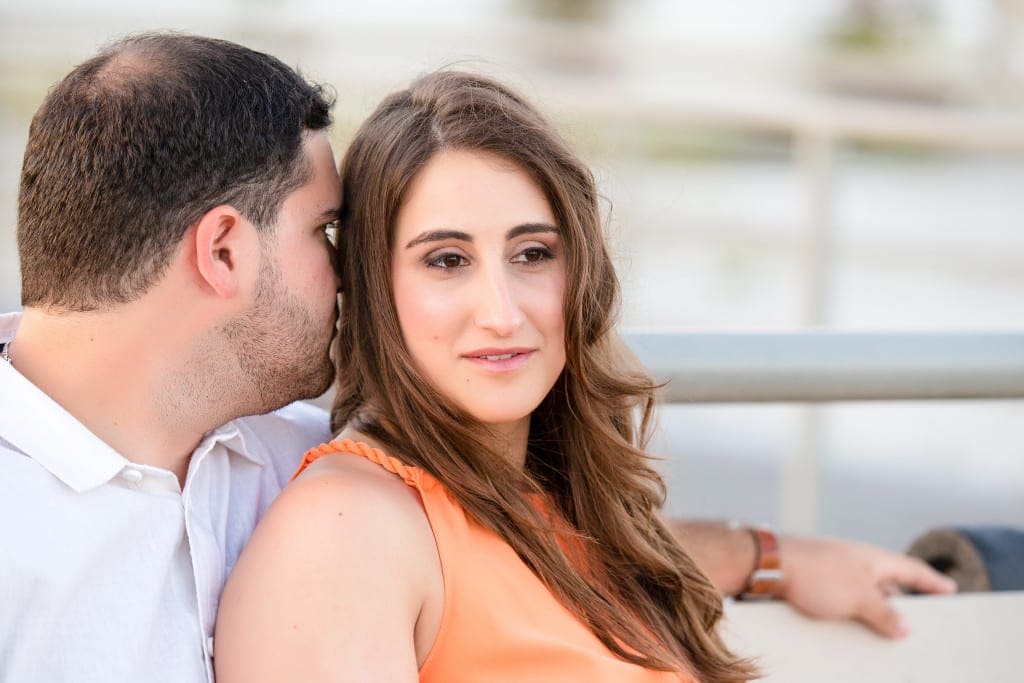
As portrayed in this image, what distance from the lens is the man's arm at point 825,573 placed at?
2070 millimetres

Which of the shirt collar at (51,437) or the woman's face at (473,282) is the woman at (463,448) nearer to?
the woman's face at (473,282)

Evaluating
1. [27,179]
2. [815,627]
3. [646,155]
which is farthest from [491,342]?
[646,155]

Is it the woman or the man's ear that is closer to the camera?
the woman

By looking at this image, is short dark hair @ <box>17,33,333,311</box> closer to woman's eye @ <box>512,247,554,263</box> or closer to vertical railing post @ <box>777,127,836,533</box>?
woman's eye @ <box>512,247,554,263</box>

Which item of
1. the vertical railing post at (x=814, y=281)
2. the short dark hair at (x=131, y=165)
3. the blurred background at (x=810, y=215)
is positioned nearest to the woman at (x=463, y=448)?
the short dark hair at (x=131, y=165)

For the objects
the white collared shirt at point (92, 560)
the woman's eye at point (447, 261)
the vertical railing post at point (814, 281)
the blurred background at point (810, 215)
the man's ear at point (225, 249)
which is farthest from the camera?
the blurred background at point (810, 215)

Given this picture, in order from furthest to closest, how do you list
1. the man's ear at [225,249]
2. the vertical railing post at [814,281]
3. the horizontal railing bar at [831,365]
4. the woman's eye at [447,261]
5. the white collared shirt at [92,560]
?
the vertical railing post at [814,281] → the horizontal railing bar at [831,365] → the woman's eye at [447,261] → the man's ear at [225,249] → the white collared shirt at [92,560]

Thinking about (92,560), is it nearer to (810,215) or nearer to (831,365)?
(831,365)

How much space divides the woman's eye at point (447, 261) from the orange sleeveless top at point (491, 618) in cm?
26

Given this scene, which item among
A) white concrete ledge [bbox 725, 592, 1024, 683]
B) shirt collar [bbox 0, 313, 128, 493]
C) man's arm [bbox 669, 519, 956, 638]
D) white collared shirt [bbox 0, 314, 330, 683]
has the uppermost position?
shirt collar [bbox 0, 313, 128, 493]

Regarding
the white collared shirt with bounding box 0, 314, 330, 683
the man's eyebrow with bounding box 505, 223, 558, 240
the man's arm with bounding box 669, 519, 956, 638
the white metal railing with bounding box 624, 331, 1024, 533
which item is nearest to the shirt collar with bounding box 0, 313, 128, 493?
the white collared shirt with bounding box 0, 314, 330, 683

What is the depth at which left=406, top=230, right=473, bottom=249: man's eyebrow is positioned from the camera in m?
1.67

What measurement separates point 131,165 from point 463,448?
0.59m

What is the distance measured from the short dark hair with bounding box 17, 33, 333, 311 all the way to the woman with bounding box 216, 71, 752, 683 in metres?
0.22
